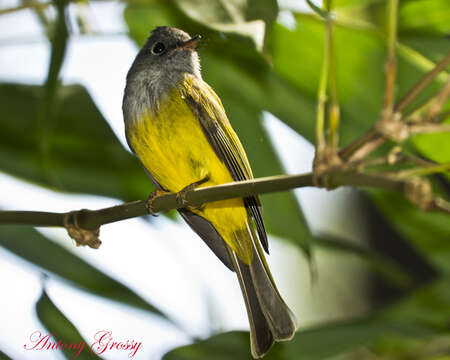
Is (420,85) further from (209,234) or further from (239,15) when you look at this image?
(209,234)

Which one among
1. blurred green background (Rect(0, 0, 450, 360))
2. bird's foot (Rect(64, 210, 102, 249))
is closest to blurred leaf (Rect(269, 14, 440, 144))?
blurred green background (Rect(0, 0, 450, 360))

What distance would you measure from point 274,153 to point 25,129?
1.21 metres

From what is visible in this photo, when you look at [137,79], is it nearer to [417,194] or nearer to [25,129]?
[25,129]

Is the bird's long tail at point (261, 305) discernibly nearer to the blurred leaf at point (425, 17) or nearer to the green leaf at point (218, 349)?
the green leaf at point (218, 349)

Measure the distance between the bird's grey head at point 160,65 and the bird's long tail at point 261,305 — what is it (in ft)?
1.78

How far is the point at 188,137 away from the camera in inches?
73.7

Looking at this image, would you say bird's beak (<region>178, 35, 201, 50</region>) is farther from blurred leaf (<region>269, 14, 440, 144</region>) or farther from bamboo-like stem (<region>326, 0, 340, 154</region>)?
bamboo-like stem (<region>326, 0, 340, 154</region>)

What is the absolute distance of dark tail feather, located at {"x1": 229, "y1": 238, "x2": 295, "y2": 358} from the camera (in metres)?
1.50

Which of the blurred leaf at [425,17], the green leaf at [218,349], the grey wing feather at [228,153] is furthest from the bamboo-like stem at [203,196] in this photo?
the blurred leaf at [425,17]

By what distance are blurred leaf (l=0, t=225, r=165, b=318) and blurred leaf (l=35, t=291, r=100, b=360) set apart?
56 centimetres

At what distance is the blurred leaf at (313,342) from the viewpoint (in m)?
1.85

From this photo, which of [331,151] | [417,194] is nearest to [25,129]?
[331,151]

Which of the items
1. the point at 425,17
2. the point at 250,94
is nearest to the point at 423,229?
the point at 425,17

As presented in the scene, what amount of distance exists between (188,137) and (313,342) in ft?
2.83
